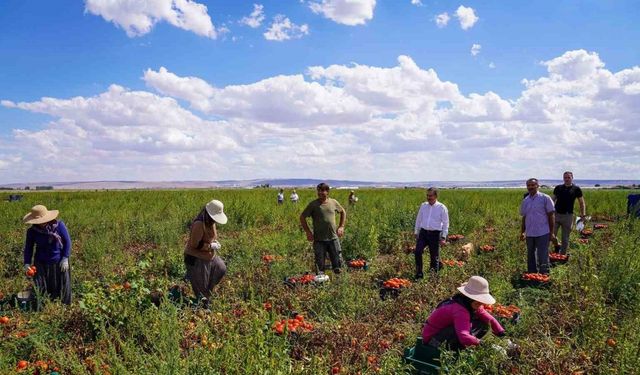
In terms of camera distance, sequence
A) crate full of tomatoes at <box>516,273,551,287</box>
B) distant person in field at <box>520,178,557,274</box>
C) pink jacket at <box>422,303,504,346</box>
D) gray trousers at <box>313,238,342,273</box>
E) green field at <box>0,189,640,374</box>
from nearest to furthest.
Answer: green field at <box>0,189,640,374</box> → pink jacket at <box>422,303,504,346</box> → crate full of tomatoes at <box>516,273,551,287</box> → distant person in field at <box>520,178,557,274</box> → gray trousers at <box>313,238,342,273</box>

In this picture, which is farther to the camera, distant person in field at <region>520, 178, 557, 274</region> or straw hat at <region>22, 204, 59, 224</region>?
distant person in field at <region>520, 178, 557, 274</region>

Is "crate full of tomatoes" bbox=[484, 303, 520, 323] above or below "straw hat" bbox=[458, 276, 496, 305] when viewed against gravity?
below

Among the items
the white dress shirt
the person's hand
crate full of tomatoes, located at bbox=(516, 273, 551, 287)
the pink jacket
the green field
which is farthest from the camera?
the white dress shirt

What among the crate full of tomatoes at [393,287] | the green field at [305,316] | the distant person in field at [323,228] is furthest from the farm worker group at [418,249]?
the crate full of tomatoes at [393,287]

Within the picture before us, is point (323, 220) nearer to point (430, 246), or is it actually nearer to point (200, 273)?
point (430, 246)

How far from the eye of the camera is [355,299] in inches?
229

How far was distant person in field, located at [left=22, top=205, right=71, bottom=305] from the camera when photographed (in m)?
6.03

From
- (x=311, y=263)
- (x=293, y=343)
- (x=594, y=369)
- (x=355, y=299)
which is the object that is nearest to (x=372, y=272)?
(x=311, y=263)

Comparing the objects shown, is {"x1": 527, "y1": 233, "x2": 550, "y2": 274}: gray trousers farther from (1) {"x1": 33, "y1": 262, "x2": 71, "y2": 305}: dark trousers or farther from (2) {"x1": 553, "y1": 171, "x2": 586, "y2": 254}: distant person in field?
(1) {"x1": 33, "y1": 262, "x2": 71, "y2": 305}: dark trousers

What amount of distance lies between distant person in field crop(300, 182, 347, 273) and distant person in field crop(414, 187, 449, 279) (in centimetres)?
129

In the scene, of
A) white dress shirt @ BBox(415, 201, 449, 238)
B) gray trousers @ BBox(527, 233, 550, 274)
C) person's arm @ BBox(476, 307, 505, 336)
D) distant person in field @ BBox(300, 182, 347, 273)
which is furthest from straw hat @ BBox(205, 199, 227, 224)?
gray trousers @ BBox(527, 233, 550, 274)

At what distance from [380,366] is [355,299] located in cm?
176

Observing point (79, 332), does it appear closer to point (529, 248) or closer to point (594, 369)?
point (594, 369)

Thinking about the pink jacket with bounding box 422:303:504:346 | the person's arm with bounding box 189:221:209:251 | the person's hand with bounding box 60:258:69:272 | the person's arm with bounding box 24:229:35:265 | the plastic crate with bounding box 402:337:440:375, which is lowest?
the plastic crate with bounding box 402:337:440:375
